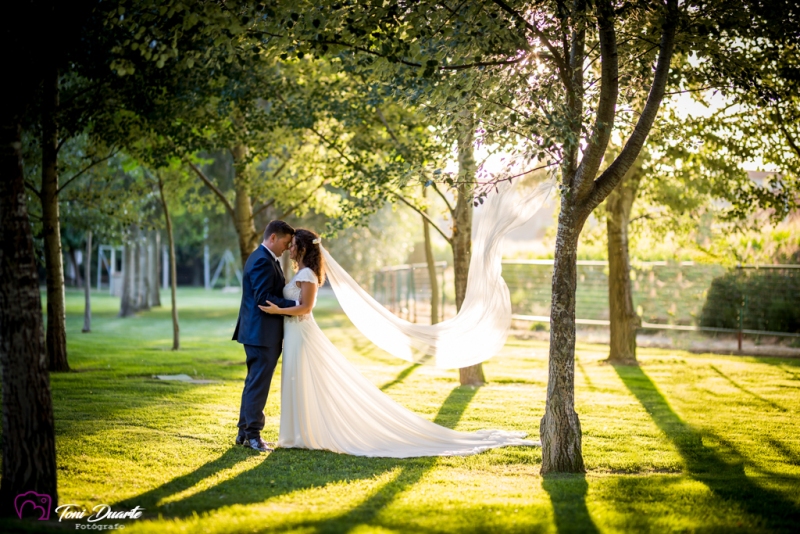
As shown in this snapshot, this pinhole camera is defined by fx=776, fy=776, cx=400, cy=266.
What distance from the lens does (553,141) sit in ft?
21.4

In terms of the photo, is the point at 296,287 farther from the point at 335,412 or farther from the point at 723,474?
the point at 723,474

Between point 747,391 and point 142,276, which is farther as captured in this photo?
point 142,276

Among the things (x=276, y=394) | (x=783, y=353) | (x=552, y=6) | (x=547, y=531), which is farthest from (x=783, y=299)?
(x=547, y=531)

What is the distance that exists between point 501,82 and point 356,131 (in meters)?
7.15

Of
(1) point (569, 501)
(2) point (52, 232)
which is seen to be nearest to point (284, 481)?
(1) point (569, 501)

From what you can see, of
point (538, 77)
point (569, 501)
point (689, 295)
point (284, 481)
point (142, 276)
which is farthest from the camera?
point (142, 276)

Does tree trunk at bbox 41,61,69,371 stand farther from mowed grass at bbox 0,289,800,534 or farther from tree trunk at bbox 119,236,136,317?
tree trunk at bbox 119,236,136,317

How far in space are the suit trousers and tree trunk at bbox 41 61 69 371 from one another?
255 inches

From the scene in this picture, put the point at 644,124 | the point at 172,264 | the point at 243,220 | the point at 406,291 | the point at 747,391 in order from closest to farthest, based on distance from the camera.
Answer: the point at 644,124 < the point at 747,391 < the point at 243,220 < the point at 172,264 < the point at 406,291

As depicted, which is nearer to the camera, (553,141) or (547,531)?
(547,531)

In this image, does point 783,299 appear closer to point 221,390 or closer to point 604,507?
point 221,390

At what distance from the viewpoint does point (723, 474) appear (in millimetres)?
7387

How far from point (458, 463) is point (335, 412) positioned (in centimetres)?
150

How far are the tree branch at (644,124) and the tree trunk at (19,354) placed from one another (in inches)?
187
